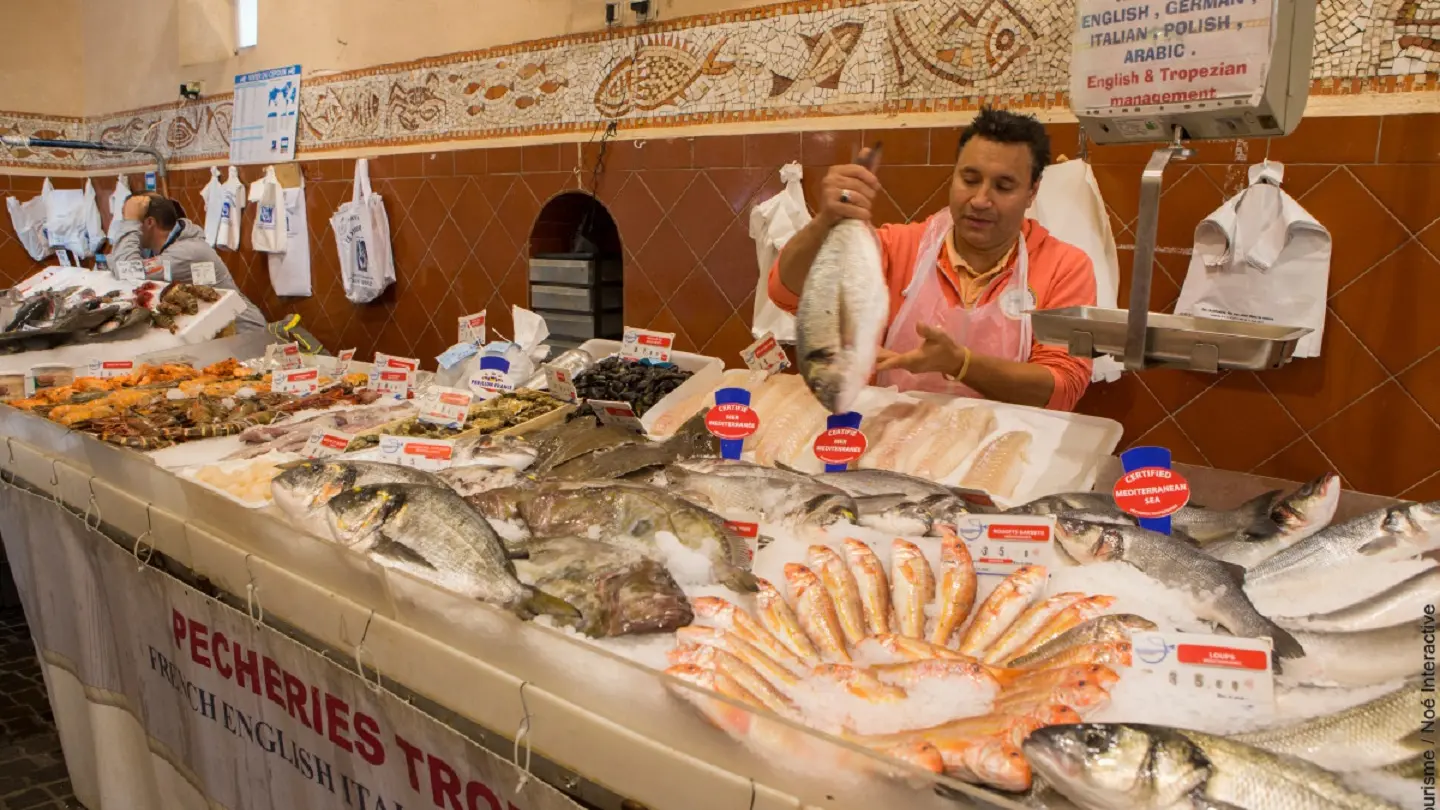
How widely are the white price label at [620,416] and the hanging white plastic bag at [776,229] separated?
154 centimetres

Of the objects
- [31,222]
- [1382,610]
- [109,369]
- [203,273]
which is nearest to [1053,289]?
[1382,610]

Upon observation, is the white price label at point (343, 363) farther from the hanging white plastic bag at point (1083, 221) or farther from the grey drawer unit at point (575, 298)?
the hanging white plastic bag at point (1083, 221)

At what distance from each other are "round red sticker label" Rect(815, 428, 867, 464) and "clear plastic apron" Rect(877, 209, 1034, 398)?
81 centimetres

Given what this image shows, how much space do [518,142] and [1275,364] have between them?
5.21m

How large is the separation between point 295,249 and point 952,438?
693 cm

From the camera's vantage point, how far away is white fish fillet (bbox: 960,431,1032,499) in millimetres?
2568

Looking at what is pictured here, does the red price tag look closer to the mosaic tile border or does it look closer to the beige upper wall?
the mosaic tile border

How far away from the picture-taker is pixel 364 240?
7.08 m

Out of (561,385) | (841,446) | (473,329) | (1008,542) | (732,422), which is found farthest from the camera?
(473,329)

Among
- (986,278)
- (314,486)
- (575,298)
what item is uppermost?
(986,278)

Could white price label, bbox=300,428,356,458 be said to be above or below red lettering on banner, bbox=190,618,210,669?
above

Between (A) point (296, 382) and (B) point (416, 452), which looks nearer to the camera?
(B) point (416, 452)

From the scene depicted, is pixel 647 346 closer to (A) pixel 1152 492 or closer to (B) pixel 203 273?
(A) pixel 1152 492

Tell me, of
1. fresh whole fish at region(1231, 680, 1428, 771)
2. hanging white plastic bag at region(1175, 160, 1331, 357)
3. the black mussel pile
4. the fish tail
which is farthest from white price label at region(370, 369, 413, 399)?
fresh whole fish at region(1231, 680, 1428, 771)
